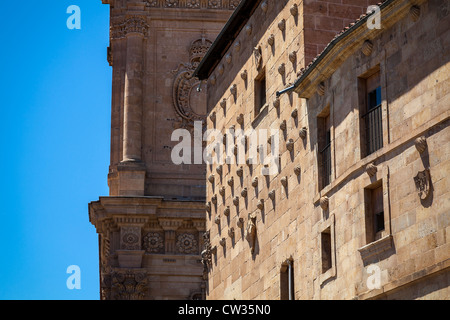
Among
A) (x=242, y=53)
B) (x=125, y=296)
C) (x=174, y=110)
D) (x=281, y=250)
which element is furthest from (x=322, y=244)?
(x=174, y=110)

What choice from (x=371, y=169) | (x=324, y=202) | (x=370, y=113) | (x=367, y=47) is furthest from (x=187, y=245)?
(x=371, y=169)

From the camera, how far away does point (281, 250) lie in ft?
116

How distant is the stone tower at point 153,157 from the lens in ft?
192

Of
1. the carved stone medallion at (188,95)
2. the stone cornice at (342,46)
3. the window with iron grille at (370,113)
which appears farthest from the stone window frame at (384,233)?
the carved stone medallion at (188,95)

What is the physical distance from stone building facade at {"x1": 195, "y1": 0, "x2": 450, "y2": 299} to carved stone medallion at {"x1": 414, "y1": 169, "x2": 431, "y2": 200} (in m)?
0.04

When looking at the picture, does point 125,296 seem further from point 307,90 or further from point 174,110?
point 307,90

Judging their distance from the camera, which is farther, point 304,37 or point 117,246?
point 117,246

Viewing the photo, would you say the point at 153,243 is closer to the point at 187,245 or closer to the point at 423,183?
the point at 187,245

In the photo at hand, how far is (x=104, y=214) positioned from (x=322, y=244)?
28064mm

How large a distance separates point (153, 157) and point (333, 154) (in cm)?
3027

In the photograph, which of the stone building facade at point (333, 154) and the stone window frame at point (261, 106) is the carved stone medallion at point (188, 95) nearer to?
the stone building facade at point (333, 154)

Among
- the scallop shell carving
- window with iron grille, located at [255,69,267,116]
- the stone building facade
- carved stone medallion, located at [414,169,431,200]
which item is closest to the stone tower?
the stone building facade

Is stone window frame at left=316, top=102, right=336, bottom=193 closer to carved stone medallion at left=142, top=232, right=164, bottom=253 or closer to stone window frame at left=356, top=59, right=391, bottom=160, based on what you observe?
stone window frame at left=356, top=59, right=391, bottom=160

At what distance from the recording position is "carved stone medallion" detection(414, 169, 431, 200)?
2658 centimetres
